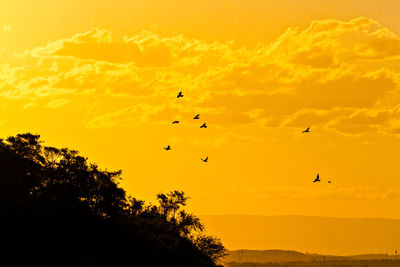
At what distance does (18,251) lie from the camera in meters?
107

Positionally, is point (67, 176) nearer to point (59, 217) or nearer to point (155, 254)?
point (59, 217)

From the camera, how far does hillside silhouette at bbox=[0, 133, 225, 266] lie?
10925 cm

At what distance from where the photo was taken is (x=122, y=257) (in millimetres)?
113812

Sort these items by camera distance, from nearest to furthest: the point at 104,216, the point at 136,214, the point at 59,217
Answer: the point at 59,217 → the point at 104,216 → the point at 136,214

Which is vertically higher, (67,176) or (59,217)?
(67,176)

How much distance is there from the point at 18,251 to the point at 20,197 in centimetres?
901

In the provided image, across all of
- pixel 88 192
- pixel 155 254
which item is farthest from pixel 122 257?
pixel 88 192

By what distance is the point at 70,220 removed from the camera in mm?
113500

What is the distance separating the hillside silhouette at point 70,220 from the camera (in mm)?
109250

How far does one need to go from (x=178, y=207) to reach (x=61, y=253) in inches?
1321

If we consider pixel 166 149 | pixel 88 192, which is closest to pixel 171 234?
pixel 88 192

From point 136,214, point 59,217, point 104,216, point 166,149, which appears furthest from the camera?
point 136,214

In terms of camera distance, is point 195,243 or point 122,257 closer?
point 122,257

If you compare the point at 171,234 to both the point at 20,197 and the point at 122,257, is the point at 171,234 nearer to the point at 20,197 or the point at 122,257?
the point at 122,257
